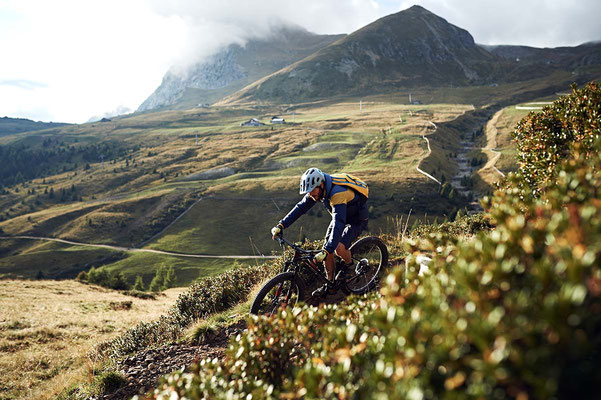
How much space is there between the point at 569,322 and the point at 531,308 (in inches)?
7.8

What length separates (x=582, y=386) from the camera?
2031mm

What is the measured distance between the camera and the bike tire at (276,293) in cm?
775

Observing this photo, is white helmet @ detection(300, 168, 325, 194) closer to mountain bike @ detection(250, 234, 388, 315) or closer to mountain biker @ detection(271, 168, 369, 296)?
mountain biker @ detection(271, 168, 369, 296)

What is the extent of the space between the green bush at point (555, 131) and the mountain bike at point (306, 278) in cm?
423

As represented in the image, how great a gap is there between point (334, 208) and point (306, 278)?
2.99m

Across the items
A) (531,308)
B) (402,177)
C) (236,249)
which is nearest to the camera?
(531,308)

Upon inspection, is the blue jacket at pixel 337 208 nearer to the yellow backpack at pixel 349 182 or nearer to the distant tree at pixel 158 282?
the yellow backpack at pixel 349 182

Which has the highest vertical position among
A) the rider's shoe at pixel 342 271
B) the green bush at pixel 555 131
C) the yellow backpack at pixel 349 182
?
the green bush at pixel 555 131

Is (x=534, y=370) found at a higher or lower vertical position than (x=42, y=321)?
higher

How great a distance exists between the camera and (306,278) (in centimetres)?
1002

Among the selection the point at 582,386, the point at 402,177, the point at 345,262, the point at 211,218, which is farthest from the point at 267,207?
the point at 582,386

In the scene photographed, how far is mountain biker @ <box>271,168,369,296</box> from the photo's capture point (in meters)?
7.77

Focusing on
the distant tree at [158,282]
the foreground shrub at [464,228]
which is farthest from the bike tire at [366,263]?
the distant tree at [158,282]

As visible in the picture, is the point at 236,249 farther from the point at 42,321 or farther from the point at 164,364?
the point at 164,364
